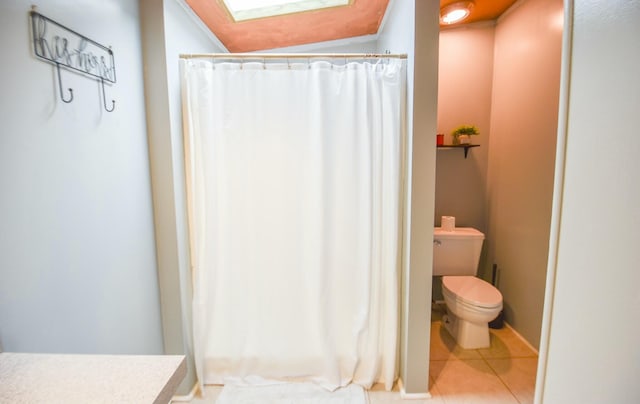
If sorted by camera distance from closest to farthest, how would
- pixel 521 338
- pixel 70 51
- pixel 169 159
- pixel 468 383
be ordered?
pixel 70 51 < pixel 169 159 < pixel 468 383 < pixel 521 338

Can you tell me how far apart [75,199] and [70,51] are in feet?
1.82

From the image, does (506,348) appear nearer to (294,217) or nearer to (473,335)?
(473,335)

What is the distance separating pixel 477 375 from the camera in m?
1.72

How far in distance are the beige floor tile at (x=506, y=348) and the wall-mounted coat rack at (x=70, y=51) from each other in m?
2.81

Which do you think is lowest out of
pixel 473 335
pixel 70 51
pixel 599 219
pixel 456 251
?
pixel 473 335

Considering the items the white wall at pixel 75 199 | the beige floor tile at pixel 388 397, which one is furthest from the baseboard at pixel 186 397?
the beige floor tile at pixel 388 397

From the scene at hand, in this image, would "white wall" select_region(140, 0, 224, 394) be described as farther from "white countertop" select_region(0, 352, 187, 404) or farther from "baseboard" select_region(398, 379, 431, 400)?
"baseboard" select_region(398, 379, 431, 400)

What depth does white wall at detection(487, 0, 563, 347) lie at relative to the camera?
178cm

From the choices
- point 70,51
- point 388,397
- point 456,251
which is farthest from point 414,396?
point 70,51

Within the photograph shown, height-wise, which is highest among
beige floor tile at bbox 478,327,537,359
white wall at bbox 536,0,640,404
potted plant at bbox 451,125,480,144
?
potted plant at bbox 451,125,480,144

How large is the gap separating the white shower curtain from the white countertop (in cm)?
89

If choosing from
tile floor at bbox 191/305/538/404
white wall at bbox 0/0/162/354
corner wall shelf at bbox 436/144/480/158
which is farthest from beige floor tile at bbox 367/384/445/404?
corner wall shelf at bbox 436/144/480/158

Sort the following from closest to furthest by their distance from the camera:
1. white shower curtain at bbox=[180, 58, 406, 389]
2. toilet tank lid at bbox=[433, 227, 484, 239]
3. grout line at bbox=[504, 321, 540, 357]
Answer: white shower curtain at bbox=[180, 58, 406, 389] < grout line at bbox=[504, 321, 540, 357] < toilet tank lid at bbox=[433, 227, 484, 239]

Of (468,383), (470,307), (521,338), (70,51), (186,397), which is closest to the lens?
(70,51)
